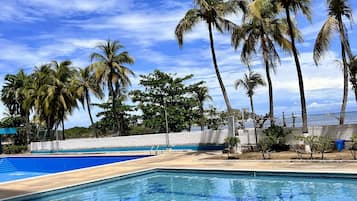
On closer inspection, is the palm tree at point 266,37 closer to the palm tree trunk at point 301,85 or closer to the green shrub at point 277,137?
the green shrub at point 277,137

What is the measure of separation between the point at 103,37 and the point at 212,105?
9262 mm

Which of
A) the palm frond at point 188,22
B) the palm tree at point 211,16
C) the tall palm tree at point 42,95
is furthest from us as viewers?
the tall palm tree at point 42,95

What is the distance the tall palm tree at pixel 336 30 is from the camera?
15336 mm

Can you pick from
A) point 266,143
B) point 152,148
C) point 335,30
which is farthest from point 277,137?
point 152,148

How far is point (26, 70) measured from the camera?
34.9 m

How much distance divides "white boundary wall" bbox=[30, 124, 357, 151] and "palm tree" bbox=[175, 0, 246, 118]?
452cm

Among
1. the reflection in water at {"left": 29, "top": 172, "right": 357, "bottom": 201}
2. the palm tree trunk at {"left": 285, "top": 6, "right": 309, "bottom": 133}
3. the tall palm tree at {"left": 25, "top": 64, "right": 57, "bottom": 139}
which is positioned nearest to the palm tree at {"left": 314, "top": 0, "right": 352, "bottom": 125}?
the palm tree trunk at {"left": 285, "top": 6, "right": 309, "bottom": 133}

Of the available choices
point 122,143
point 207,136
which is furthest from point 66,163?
point 207,136

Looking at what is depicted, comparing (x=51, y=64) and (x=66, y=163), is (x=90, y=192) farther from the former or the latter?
(x=51, y=64)

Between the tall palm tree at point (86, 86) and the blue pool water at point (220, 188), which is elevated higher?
the tall palm tree at point (86, 86)

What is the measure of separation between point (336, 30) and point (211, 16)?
5.02m

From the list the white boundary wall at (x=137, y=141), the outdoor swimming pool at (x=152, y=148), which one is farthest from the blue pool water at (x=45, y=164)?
the white boundary wall at (x=137, y=141)

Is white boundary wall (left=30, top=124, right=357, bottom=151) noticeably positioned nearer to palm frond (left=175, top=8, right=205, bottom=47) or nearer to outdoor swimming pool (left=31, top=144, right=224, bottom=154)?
outdoor swimming pool (left=31, top=144, right=224, bottom=154)

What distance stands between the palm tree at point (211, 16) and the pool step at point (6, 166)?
533 inches
